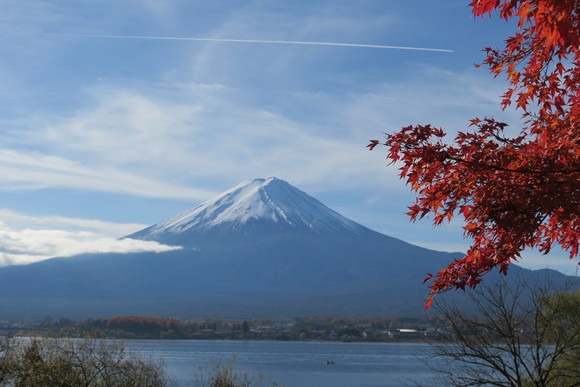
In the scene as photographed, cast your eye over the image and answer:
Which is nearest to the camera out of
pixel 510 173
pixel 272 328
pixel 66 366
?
pixel 510 173

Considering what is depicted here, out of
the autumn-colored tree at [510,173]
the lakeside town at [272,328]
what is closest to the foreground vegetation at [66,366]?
the autumn-colored tree at [510,173]

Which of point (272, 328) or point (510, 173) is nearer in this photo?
point (510, 173)

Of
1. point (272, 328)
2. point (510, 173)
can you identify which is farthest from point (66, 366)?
point (272, 328)

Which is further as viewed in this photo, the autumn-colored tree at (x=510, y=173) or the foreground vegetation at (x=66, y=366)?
the foreground vegetation at (x=66, y=366)

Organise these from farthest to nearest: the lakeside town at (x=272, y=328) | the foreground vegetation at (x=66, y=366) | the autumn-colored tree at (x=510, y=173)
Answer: the lakeside town at (x=272, y=328), the foreground vegetation at (x=66, y=366), the autumn-colored tree at (x=510, y=173)

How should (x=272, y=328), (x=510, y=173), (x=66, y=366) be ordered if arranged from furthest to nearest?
1. (x=272, y=328)
2. (x=66, y=366)
3. (x=510, y=173)

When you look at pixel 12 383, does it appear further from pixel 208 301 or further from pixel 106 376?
pixel 208 301

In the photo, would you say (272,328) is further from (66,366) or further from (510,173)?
(510,173)

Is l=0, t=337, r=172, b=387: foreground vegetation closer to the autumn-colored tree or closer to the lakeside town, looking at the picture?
the autumn-colored tree

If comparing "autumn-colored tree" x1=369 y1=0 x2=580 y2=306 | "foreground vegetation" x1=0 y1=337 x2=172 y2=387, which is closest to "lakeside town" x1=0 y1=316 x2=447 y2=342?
"foreground vegetation" x1=0 y1=337 x2=172 y2=387

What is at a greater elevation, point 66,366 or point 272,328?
point 272,328

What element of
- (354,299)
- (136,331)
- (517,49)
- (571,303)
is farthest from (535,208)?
(354,299)

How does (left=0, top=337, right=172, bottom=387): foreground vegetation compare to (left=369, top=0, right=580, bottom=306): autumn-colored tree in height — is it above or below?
below

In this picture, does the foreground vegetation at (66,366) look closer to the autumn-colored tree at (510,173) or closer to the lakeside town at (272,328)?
the autumn-colored tree at (510,173)
